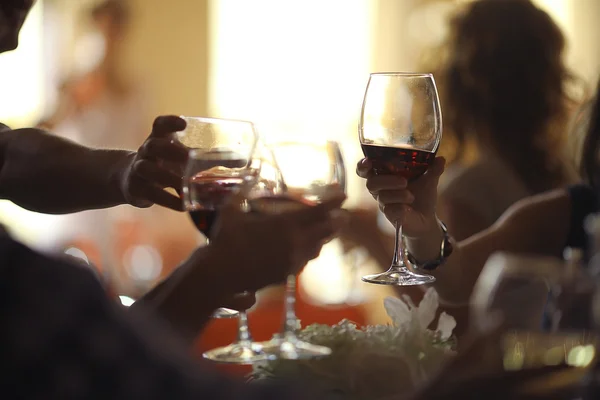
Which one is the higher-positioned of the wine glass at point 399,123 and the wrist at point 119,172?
the wine glass at point 399,123

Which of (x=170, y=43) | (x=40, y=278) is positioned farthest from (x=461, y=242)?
(x=170, y=43)

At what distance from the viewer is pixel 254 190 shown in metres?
0.92

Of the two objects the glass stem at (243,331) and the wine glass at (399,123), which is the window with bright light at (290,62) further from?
the glass stem at (243,331)

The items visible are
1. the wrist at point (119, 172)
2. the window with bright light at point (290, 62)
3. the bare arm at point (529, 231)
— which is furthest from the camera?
the window with bright light at point (290, 62)

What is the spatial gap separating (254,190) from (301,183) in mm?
53

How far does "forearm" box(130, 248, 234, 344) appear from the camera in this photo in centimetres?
83

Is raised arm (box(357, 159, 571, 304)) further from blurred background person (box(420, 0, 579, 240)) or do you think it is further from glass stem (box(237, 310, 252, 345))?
blurred background person (box(420, 0, 579, 240))

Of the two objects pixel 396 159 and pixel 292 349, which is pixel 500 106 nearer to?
pixel 396 159

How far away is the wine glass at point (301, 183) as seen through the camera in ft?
2.97

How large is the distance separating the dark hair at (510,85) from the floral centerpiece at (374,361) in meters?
1.80

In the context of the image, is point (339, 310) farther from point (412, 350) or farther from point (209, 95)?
point (209, 95)

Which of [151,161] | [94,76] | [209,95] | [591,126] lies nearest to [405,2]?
[209,95]

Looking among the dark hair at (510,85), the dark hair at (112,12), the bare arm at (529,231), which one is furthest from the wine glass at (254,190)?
the dark hair at (112,12)

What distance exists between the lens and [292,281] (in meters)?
0.90
